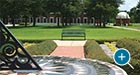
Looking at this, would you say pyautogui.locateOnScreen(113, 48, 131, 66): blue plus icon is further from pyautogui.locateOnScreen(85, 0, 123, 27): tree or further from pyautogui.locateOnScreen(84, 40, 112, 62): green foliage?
pyautogui.locateOnScreen(85, 0, 123, 27): tree

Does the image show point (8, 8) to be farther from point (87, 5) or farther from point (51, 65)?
point (51, 65)

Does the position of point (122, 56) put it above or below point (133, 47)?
above

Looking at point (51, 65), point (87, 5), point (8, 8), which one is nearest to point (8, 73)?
point (51, 65)

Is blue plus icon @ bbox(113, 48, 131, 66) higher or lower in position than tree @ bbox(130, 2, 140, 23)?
higher

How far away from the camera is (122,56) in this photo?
970 centimetres

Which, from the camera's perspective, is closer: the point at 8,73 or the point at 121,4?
the point at 8,73

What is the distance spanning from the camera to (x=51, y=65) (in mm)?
10961

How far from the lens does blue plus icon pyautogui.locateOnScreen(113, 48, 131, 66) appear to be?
377 inches

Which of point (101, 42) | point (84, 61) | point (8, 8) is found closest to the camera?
point (84, 61)

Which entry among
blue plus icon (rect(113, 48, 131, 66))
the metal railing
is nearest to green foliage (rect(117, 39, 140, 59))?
blue plus icon (rect(113, 48, 131, 66))

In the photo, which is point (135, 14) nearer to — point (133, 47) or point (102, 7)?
point (102, 7)

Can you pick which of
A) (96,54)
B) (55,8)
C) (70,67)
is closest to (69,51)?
(96,54)

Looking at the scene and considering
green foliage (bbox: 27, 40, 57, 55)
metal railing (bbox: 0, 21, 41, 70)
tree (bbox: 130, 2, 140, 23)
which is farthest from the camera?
tree (bbox: 130, 2, 140, 23)

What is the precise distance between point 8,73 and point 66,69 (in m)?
1.76
